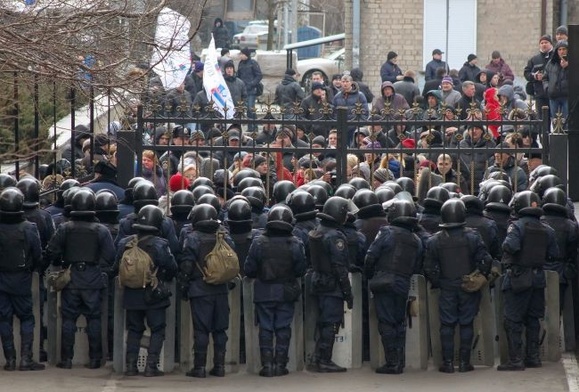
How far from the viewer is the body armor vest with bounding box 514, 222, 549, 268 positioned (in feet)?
45.8

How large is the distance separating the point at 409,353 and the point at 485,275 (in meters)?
1.04

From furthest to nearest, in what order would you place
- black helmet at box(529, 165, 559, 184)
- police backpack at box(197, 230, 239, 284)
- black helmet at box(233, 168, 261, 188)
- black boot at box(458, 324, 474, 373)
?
black helmet at box(233, 168, 261, 188) → black helmet at box(529, 165, 559, 184) → black boot at box(458, 324, 474, 373) → police backpack at box(197, 230, 239, 284)

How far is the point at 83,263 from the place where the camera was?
A: 14.1 meters

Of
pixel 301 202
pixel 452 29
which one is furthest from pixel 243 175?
pixel 452 29

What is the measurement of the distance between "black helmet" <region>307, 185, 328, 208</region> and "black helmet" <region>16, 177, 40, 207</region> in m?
2.60

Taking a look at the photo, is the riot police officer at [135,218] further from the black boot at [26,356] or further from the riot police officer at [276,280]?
the black boot at [26,356]

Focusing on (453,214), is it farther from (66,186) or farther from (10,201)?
(66,186)

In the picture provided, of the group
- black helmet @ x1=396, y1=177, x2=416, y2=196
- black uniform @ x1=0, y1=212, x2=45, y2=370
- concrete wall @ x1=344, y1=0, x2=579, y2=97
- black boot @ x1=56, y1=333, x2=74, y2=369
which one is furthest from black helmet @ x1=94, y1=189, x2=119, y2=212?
concrete wall @ x1=344, y1=0, x2=579, y2=97

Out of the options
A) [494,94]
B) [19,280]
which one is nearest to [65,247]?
[19,280]

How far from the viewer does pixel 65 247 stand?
14.1 meters

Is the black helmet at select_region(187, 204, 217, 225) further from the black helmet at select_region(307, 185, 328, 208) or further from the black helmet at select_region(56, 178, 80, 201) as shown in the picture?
the black helmet at select_region(56, 178, 80, 201)

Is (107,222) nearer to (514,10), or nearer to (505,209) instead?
(505,209)

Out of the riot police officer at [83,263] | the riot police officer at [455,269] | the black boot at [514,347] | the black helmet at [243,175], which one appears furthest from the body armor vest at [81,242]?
the black boot at [514,347]

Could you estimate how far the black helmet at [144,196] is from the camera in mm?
14445
